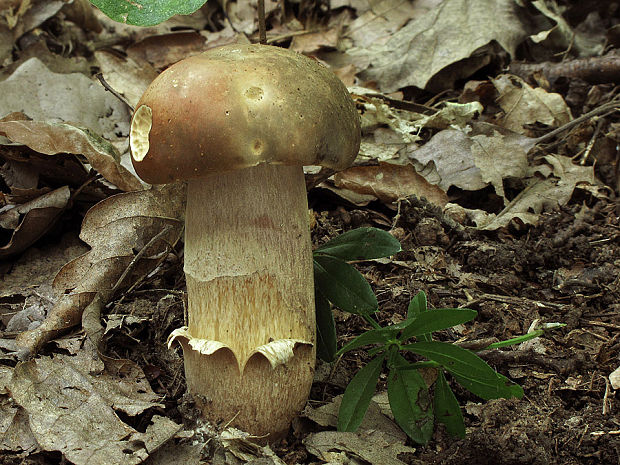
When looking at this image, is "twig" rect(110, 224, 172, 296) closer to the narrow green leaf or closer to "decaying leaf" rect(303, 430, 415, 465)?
"decaying leaf" rect(303, 430, 415, 465)

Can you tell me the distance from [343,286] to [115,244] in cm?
128

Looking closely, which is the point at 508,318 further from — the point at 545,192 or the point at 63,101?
the point at 63,101

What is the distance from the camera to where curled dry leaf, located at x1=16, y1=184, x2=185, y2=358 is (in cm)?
281

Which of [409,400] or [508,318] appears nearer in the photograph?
[409,400]

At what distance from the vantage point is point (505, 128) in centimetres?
442

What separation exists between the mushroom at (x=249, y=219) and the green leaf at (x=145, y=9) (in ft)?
1.05

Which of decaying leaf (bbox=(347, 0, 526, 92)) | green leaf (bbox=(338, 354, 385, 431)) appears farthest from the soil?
decaying leaf (bbox=(347, 0, 526, 92))

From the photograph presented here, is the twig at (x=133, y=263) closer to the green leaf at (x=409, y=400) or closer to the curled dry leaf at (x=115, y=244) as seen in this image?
the curled dry leaf at (x=115, y=244)

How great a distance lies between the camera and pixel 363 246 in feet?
8.16

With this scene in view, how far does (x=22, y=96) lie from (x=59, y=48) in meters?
1.84

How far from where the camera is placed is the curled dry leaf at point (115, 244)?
2.81 m

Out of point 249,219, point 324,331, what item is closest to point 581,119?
point 324,331

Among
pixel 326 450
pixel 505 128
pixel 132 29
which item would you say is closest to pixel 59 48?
pixel 132 29

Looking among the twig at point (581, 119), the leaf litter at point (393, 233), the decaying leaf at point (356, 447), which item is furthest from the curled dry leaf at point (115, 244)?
the twig at point (581, 119)
